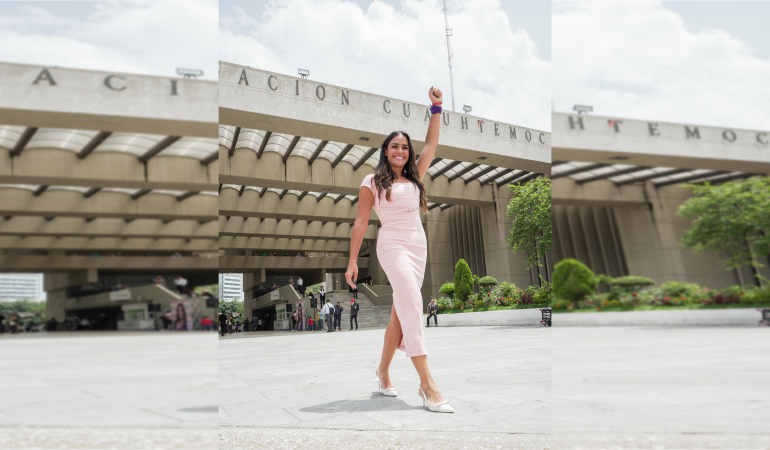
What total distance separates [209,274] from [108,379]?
0.75 metres

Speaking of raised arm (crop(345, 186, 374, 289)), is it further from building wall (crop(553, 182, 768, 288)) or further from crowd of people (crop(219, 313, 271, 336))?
building wall (crop(553, 182, 768, 288))

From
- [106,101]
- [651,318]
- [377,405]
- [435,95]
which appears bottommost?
[377,405]

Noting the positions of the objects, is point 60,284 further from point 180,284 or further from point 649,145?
point 649,145

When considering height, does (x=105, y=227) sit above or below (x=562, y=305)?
above

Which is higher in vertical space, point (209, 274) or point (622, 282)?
point (209, 274)

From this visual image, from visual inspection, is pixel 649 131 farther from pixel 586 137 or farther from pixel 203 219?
pixel 203 219

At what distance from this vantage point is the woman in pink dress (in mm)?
2625

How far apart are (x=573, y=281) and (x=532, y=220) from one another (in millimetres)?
798

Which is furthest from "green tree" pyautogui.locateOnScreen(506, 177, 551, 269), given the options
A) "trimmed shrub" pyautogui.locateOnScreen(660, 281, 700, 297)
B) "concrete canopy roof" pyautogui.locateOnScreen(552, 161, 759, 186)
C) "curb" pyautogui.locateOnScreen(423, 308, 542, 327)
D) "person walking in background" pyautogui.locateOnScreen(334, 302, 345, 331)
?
"person walking in background" pyautogui.locateOnScreen(334, 302, 345, 331)

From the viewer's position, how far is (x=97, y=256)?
5.24ft

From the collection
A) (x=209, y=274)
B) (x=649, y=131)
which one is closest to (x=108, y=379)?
(x=209, y=274)

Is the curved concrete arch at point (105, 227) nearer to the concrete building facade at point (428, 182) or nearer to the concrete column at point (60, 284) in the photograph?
the concrete column at point (60, 284)

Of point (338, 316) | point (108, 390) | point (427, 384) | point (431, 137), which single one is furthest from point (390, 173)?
point (338, 316)

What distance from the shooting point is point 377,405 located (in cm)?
271
